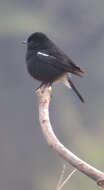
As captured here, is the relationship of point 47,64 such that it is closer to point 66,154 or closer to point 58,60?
point 58,60

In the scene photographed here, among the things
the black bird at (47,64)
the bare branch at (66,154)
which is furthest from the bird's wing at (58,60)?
the bare branch at (66,154)

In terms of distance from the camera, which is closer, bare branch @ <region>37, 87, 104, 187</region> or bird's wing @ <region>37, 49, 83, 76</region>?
bare branch @ <region>37, 87, 104, 187</region>

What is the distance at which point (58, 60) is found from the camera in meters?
2.02

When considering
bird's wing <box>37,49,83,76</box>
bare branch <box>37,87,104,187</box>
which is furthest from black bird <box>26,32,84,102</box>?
bare branch <box>37,87,104,187</box>

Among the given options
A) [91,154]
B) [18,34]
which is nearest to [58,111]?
[91,154]

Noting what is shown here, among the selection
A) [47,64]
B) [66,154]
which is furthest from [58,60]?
[66,154]

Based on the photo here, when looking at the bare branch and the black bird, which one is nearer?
the bare branch

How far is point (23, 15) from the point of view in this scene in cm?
356

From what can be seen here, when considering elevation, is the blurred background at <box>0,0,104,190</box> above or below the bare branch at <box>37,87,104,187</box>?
below

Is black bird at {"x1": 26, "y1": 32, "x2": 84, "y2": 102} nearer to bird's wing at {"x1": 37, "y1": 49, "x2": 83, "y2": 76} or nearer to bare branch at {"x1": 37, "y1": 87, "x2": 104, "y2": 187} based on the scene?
bird's wing at {"x1": 37, "y1": 49, "x2": 83, "y2": 76}

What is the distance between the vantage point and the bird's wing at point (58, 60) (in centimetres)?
196

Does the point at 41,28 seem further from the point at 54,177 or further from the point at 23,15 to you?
the point at 54,177

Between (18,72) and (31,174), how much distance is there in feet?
2.29

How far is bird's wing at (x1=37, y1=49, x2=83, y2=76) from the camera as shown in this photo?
6.45 ft
